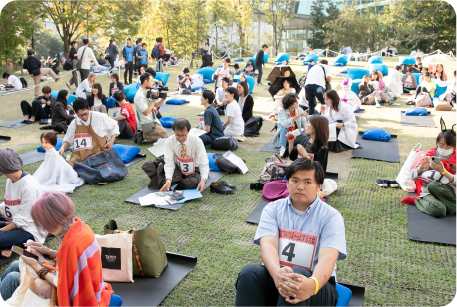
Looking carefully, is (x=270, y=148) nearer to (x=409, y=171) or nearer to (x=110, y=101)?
(x=409, y=171)

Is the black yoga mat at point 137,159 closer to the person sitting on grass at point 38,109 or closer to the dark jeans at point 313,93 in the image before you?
the person sitting on grass at point 38,109

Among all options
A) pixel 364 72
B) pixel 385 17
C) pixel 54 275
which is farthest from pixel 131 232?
pixel 385 17

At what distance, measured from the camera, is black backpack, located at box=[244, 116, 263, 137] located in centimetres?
832

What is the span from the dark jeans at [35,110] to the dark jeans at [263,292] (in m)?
8.67

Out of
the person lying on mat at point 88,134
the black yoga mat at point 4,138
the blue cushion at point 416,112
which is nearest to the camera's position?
the person lying on mat at point 88,134

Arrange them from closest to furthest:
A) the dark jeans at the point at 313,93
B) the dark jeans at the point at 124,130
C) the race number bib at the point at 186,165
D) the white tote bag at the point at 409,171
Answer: the white tote bag at the point at 409,171
the race number bib at the point at 186,165
the dark jeans at the point at 124,130
the dark jeans at the point at 313,93

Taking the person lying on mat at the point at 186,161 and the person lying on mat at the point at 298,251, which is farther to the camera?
the person lying on mat at the point at 186,161

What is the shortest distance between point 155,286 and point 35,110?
25.7ft

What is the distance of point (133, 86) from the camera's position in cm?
1170

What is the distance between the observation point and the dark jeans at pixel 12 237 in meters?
3.53

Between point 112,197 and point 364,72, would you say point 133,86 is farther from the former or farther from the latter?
point 364,72

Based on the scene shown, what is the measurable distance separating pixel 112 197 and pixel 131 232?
217cm

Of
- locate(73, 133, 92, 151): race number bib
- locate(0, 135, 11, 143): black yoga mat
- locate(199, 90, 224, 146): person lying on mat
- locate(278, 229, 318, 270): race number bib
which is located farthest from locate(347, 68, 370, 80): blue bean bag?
locate(278, 229, 318, 270): race number bib

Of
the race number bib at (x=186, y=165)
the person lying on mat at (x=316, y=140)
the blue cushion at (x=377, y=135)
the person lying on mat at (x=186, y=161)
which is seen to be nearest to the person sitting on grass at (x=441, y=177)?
the person lying on mat at (x=316, y=140)
